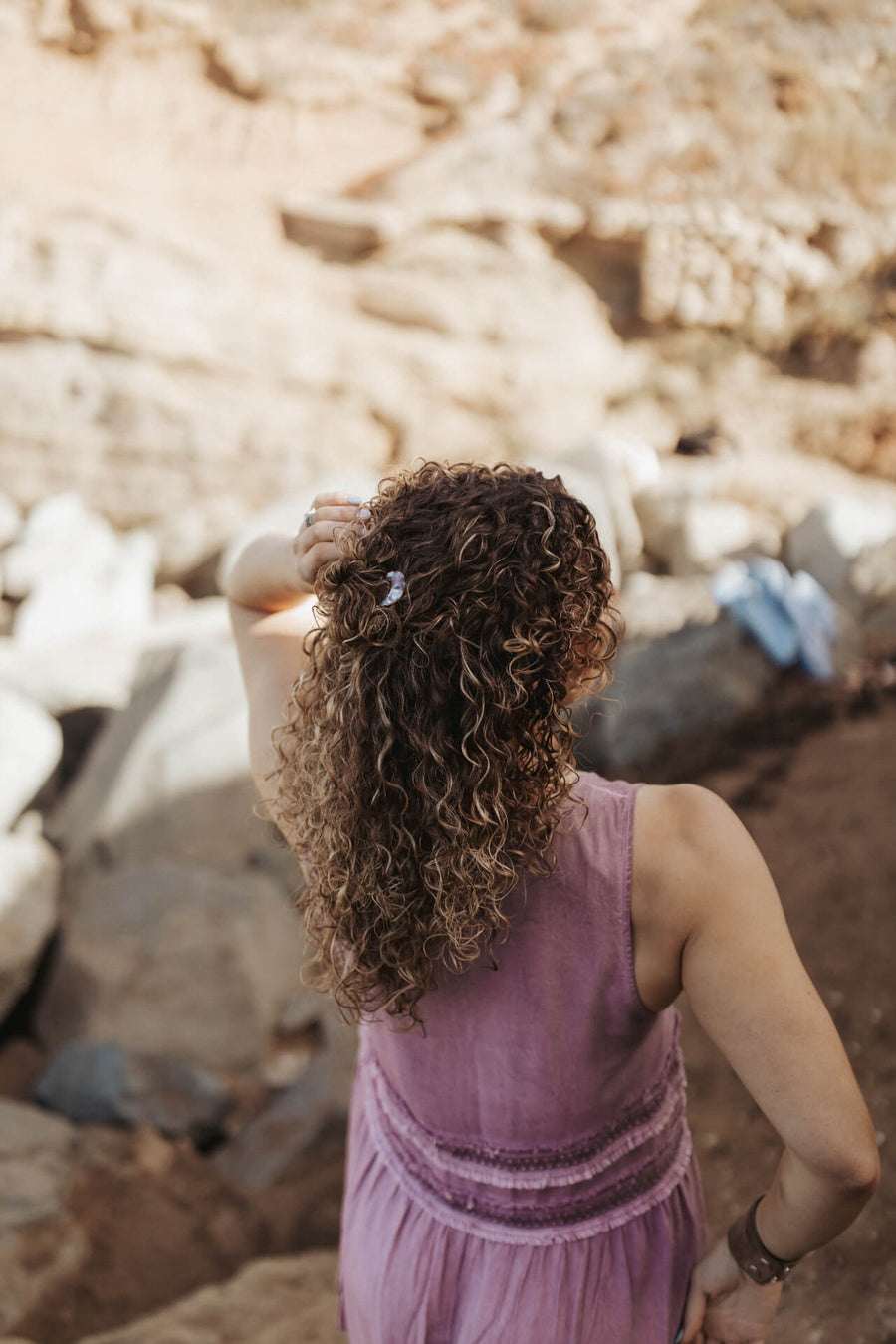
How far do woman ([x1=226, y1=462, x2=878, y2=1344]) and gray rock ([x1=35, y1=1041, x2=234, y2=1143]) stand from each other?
183 centimetres

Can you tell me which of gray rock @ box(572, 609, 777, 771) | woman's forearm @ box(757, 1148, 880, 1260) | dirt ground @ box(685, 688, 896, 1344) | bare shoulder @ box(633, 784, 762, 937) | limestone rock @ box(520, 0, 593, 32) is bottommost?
gray rock @ box(572, 609, 777, 771)

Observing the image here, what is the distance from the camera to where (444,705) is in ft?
2.89

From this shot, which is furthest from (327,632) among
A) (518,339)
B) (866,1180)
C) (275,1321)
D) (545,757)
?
(518,339)

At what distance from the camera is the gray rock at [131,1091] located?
9.32 feet

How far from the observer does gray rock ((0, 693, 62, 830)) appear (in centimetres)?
379

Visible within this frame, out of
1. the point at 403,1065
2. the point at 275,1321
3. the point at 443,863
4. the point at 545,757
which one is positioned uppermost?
the point at 545,757

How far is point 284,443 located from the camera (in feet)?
22.6

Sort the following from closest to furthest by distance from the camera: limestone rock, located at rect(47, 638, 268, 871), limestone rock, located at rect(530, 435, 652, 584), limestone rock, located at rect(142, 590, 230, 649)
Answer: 1. limestone rock, located at rect(47, 638, 268, 871)
2. limestone rock, located at rect(142, 590, 230, 649)
3. limestone rock, located at rect(530, 435, 652, 584)

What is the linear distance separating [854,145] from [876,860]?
8.21 metres

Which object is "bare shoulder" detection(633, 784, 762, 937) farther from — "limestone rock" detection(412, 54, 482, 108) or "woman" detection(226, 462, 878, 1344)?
"limestone rock" detection(412, 54, 482, 108)

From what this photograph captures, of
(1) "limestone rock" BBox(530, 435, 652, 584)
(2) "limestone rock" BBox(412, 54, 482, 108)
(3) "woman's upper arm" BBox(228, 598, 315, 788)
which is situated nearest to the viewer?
(3) "woman's upper arm" BBox(228, 598, 315, 788)

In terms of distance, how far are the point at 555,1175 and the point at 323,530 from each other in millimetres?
835

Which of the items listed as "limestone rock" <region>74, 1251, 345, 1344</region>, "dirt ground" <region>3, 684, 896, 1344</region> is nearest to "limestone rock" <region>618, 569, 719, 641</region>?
"dirt ground" <region>3, 684, 896, 1344</region>

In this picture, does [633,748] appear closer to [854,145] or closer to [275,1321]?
[275,1321]
